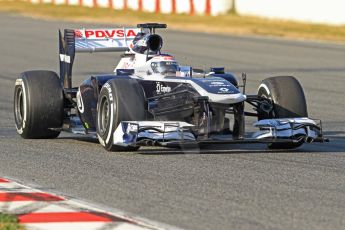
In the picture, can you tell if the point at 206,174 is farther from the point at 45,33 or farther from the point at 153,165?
the point at 45,33

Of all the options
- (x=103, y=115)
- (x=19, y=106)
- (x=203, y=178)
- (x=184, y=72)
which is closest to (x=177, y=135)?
(x=103, y=115)

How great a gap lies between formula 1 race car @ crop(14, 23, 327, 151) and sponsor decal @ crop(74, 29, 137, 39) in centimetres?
27

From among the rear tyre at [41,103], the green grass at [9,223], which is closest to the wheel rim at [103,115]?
the rear tyre at [41,103]

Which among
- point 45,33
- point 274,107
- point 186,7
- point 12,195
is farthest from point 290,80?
point 186,7

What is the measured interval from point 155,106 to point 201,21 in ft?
81.8

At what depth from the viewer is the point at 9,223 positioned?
23.5 ft

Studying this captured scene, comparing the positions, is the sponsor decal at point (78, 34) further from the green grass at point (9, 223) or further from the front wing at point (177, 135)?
the green grass at point (9, 223)

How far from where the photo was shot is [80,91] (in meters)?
11.6

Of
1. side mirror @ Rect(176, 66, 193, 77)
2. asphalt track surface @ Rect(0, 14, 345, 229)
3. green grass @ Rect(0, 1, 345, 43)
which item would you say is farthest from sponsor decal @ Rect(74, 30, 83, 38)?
green grass @ Rect(0, 1, 345, 43)

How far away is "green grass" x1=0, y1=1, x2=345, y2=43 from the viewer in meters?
30.7

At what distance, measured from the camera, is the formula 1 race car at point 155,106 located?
34.2 ft

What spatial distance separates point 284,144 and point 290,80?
68 cm

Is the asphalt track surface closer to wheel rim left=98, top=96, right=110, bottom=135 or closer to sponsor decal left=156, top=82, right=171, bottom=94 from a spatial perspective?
wheel rim left=98, top=96, right=110, bottom=135

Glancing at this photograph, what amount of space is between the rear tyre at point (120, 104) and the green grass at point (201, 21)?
61.5 feet
